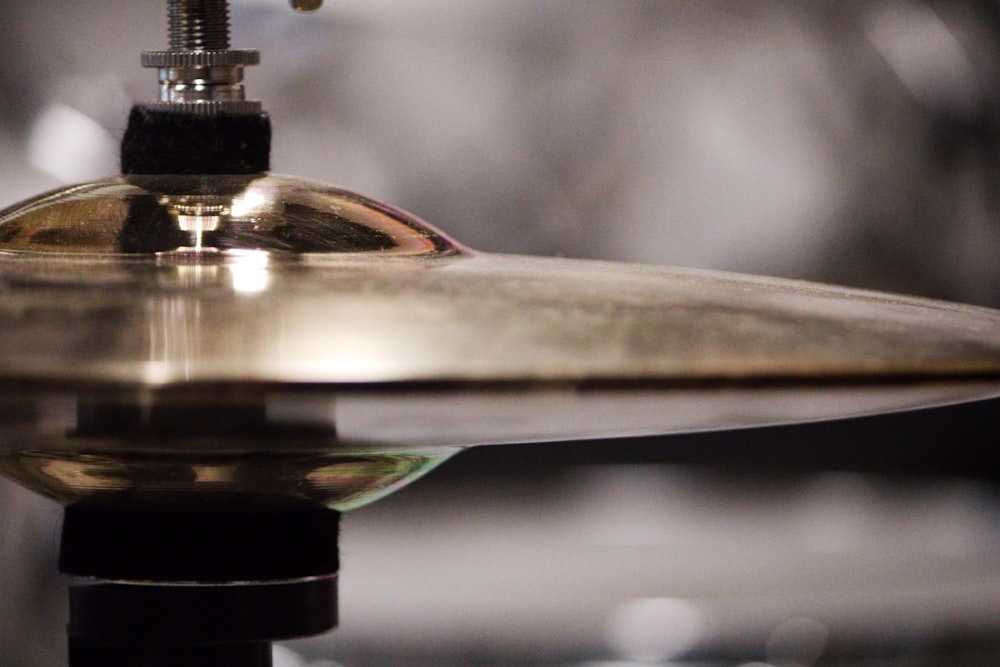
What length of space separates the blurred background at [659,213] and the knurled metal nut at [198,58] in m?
0.58

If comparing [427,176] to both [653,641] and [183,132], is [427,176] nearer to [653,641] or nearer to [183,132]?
[653,641]

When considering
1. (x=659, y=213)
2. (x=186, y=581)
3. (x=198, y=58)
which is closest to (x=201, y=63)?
(x=198, y=58)

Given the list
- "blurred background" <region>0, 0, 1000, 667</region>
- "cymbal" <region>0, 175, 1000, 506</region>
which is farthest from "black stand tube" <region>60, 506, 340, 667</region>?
"blurred background" <region>0, 0, 1000, 667</region>

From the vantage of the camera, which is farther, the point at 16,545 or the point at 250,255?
the point at 16,545

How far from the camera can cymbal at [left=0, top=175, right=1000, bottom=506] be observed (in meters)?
0.17

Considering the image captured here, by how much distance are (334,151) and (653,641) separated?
393 mm

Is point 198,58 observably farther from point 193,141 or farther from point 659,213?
point 659,213

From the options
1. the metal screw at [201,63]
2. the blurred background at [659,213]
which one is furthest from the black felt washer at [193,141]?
the blurred background at [659,213]

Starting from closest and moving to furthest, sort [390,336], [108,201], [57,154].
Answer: [390,336]
[108,201]
[57,154]

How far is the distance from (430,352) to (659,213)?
2.65 ft

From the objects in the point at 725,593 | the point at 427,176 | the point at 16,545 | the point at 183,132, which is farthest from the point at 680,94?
the point at 183,132

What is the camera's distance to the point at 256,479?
0.88 ft

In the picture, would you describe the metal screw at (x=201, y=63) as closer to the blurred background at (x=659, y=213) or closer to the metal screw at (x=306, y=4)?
the metal screw at (x=306, y=4)

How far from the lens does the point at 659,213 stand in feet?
3.19
